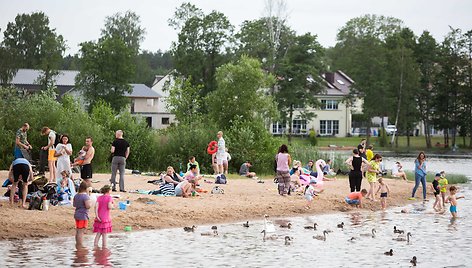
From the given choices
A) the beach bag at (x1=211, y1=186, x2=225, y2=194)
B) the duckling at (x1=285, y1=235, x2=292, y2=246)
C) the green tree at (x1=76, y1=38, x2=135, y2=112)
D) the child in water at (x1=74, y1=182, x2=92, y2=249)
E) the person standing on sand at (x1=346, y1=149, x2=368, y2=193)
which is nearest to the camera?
the child in water at (x1=74, y1=182, x2=92, y2=249)

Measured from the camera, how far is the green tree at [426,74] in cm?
9569

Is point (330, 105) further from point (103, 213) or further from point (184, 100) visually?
point (103, 213)

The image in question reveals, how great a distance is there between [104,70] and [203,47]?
32.9 feet

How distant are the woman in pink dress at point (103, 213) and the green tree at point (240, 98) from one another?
29.0 m

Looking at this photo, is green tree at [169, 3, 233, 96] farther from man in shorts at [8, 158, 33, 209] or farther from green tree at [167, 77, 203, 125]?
man in shorts at [8, 158, 33, 209]

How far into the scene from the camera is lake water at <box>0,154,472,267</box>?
19.9 metres

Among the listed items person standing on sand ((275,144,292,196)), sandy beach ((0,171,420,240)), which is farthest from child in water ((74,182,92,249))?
person standing on sand ((275,144,292,196))

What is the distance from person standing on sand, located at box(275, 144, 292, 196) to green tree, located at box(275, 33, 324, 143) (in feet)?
186

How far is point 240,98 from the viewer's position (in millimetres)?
54656

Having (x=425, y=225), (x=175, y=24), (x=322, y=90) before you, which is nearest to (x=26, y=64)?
(x=175, y=24)

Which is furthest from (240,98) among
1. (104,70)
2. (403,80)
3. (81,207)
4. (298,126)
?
(298,126)

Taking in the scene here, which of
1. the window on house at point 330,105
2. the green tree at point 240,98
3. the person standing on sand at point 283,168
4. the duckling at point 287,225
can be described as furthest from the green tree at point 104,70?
the duckling at point 287,225

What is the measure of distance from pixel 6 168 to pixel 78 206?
19.6 meters

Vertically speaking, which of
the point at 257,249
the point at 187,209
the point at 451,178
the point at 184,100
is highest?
the point at 184,100
